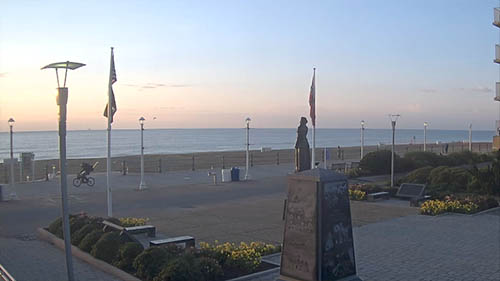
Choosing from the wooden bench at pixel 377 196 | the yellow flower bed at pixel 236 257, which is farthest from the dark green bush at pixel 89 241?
the wooden bench at pixel 377 196

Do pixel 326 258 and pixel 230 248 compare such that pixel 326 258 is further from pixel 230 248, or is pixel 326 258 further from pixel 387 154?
pixel 387 154

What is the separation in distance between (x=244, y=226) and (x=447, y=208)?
6.63 m

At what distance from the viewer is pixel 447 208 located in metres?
16.3

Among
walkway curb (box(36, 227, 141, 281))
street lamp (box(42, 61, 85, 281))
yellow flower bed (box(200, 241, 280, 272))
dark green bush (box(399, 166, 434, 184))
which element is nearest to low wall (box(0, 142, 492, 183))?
dark green bush (box(399, 166, 434, 184))

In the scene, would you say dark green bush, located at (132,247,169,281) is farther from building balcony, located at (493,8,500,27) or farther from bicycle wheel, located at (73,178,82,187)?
building balcony, located at (493,8,500,27)

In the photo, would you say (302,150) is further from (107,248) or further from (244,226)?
(107,248)

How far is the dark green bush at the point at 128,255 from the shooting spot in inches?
370

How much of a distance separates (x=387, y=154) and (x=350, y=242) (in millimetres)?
22393

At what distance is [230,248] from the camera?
10.0m

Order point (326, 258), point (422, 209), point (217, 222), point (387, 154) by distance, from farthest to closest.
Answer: point (387, 154) < point (422, 209) < point (217, 222) < point (326, 258)

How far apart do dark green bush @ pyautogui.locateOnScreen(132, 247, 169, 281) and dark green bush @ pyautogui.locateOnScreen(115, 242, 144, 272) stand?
0.37 m

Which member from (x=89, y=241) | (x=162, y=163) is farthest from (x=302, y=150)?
(x=162, y=163)

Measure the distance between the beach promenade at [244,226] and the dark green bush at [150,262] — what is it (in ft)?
2.19

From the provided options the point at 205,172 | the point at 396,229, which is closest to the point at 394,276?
the point at 396,229
